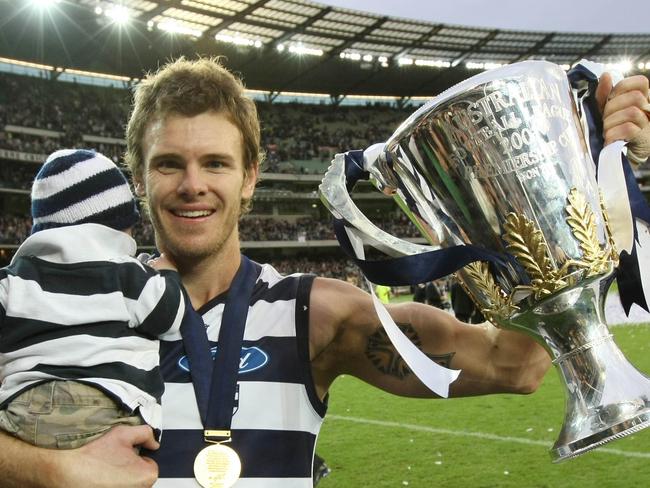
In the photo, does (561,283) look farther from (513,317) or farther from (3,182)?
(3,182)

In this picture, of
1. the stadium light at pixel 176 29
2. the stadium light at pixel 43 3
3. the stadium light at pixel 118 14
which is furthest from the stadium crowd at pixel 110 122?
the stadium light at pixel 43 3

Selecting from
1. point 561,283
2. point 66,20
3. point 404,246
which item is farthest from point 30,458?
point 66,20

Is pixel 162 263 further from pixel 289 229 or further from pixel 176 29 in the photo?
pixel 289 229

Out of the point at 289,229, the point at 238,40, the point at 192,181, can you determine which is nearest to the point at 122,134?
the point at 238,40

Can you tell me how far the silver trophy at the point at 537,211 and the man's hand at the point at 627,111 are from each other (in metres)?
0.18

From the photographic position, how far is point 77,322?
1653 millimetres

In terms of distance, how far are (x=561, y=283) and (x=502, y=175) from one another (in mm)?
243

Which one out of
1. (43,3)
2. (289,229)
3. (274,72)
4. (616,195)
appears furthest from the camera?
(289,229)

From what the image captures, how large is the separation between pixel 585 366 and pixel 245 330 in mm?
939

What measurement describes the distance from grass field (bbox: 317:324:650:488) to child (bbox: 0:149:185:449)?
3.67m

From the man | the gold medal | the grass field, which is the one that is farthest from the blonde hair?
the grass field

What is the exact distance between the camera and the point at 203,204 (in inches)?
73.9

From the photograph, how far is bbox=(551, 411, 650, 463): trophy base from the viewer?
4.01 feet

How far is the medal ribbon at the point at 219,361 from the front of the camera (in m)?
1.74
